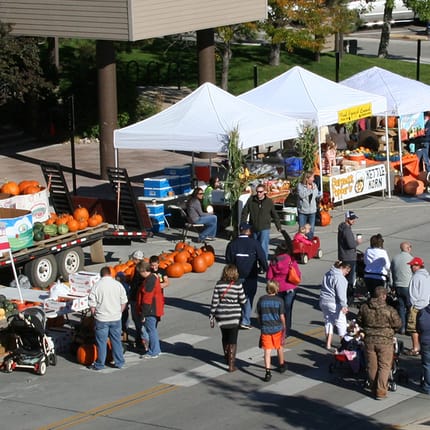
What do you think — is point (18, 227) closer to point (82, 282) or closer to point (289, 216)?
point (82, 282)

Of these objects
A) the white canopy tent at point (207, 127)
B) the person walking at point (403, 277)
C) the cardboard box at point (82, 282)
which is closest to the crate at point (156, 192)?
the white canopy tent at point (207, 127)

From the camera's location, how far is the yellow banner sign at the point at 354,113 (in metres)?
26.7

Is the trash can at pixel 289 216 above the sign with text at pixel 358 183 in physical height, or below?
below

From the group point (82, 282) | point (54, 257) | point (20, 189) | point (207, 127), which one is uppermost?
point (207, 127)

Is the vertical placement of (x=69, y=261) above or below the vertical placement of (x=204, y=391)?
above

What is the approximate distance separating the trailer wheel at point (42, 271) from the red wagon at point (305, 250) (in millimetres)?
4524

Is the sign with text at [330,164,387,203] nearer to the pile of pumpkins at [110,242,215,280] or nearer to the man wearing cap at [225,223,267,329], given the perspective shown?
the pile of pumpkins at [110,242,215,280]

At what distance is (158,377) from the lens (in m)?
15.7

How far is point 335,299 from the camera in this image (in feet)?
54.2

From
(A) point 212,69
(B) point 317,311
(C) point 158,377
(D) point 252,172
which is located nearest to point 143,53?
(A) point 212,69

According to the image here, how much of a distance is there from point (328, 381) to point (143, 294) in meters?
2.92

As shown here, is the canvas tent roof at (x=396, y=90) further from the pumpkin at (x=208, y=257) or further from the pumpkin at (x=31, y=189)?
the pumpkin at (x=31, y=189)

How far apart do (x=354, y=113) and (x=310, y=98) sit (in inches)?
44.5

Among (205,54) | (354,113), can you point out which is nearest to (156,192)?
(354,113)
